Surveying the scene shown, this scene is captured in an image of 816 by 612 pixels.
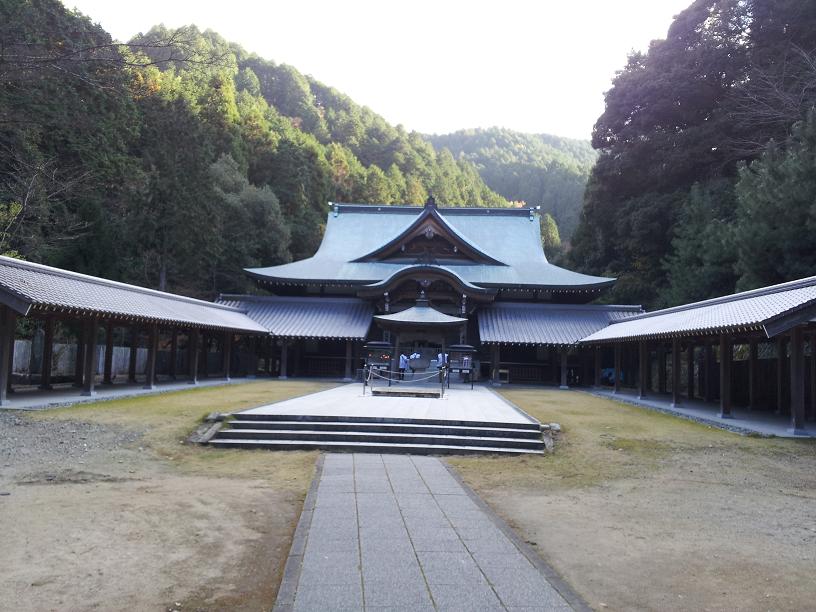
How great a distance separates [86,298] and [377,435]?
850cm

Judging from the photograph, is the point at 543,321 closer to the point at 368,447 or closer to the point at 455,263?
the point at 455,263

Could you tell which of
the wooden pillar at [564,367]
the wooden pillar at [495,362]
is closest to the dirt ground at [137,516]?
the wooden pillar at [495,362]

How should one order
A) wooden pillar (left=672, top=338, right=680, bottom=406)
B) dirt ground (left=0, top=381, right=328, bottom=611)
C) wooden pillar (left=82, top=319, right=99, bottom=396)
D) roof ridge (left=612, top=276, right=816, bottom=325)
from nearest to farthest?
dirt ground (left=0, top=381, right=328, bottom=611) → roof ridge (left=612, top=276, right=816, bottom=325) → wooden pillar (left=82, top=319, right=99, bottom=396) → wooden pillar (left=672, top=338, right=680, bottom=406)

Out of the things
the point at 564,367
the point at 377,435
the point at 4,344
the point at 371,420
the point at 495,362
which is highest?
the point at 4,344

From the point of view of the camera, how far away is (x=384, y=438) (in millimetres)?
10680

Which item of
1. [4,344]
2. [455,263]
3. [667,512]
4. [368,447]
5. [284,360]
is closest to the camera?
[667,512]

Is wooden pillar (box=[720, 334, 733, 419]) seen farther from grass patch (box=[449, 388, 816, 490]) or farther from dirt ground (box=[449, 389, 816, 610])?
dirt ground (box=[449, 389, 816, 610])

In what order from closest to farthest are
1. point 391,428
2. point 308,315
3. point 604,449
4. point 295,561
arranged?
1. point 295,561
2. point 604,449
3. point 391,428
4. point 308,315

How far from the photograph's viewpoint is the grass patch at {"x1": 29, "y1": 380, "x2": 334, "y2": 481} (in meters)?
8.91

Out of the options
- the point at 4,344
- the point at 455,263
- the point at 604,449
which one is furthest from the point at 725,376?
the point at 455,263

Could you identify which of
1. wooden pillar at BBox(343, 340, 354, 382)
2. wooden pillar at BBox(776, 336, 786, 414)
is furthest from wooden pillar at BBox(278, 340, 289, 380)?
wooden pillar at BBox(776, 336, 786, 414)

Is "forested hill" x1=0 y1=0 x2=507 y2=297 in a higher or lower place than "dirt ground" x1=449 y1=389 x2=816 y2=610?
higher

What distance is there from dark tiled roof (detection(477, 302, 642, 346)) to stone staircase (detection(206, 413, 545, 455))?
537 inches

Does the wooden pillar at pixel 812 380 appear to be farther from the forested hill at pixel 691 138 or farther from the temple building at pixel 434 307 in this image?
the temple building at pixel 434 307
